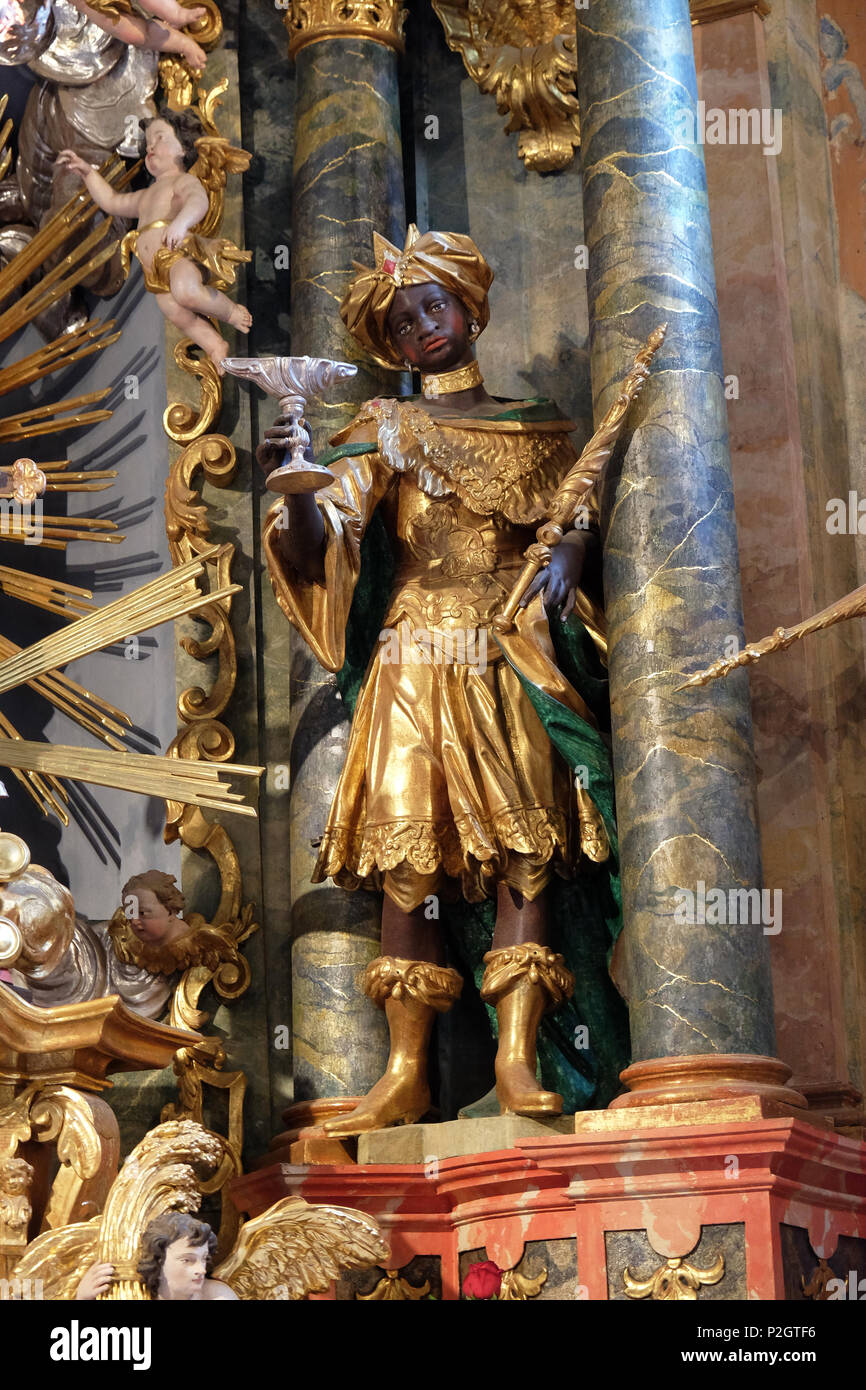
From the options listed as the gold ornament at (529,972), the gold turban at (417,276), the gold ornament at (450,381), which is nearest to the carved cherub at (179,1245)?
the gold ornament at (529,972)

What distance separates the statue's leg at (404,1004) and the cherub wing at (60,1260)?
98cm

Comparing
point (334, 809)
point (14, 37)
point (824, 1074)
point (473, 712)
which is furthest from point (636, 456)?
point (14, 37)

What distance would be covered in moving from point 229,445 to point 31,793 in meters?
1.15

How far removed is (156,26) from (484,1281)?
388 cm

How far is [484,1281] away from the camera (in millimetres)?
4984

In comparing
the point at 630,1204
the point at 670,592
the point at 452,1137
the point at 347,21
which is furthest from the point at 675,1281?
the point at 347,21

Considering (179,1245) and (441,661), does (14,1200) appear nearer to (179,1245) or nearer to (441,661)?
(179,1245)

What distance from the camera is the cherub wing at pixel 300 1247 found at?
4.61 m

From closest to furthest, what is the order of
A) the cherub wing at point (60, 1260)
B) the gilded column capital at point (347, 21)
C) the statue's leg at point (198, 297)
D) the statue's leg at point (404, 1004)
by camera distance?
the cherub wing at point (60, 1260) < the statue's leg at point (404, 1004) < the statue's leg at point (198, 297) < the gilded column capital at point (347, 21)

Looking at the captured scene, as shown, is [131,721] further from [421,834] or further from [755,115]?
[755,115]

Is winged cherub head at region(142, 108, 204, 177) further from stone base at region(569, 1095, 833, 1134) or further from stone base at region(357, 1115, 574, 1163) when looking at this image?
stone base at region(569, 1095, 833, 1134)

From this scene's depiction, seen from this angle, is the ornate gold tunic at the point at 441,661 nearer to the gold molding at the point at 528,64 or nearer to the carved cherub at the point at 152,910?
the carved cherub at the point at 152,910

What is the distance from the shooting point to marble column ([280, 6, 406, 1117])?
5.75 metres

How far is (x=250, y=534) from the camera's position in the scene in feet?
21.3
